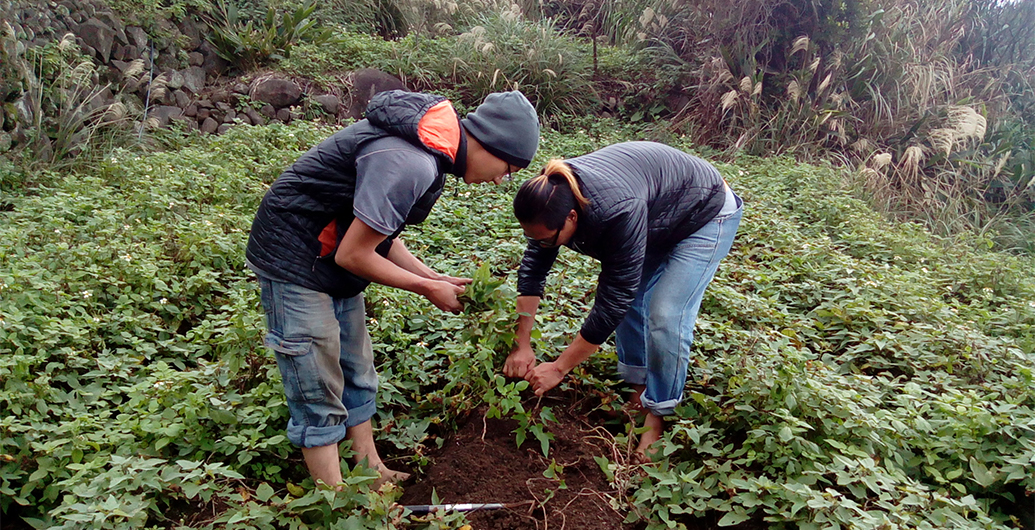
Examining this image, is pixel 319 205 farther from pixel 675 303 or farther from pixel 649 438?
pixel 649 438

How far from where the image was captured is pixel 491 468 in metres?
2.71

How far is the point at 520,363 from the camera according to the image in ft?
9.33

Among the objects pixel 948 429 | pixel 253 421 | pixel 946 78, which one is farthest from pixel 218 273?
pixel 946 78

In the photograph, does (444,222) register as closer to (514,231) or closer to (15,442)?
(514,231)

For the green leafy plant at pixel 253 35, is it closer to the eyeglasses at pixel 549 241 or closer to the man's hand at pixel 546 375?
the eyeglasses at pixel 549 241

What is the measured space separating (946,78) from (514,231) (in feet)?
23.2

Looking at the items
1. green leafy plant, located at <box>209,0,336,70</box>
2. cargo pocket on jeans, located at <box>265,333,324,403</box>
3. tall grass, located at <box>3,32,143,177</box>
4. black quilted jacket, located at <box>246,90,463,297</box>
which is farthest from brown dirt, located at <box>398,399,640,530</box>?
green leafy plant, located at <box>209,0,336,70</box>

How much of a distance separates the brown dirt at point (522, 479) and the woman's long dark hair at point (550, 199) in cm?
101

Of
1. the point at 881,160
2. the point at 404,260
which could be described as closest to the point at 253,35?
the point at 404,260

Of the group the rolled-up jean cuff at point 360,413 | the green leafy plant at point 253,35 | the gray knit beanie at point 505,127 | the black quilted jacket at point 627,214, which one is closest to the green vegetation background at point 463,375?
the rolled-up jean cuff at point 360,413

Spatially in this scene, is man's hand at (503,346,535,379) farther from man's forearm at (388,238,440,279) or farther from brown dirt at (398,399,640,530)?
man's forearm at (388,238,440,279)

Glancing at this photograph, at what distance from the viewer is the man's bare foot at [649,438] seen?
9.33 feet

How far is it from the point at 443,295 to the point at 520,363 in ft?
2.01

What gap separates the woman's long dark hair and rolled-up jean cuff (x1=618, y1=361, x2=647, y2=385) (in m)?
1.10
